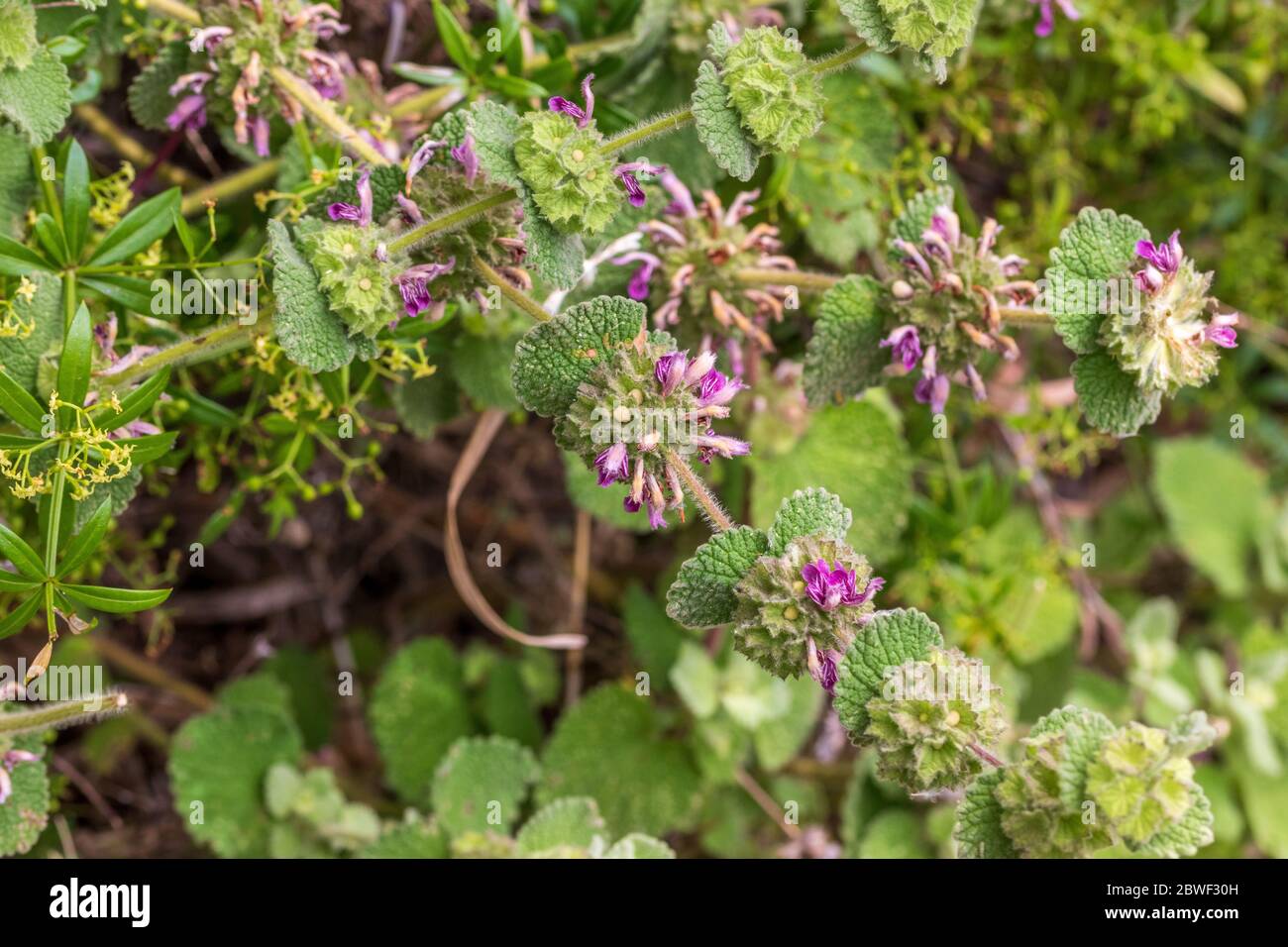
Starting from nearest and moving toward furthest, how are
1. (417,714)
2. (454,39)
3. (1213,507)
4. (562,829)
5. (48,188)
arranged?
(48,188), (454,39), (562,829), (417,714), (1213,507)

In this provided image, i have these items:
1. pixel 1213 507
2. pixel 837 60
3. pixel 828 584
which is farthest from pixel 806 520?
pixel 1213 507

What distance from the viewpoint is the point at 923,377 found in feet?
3.67

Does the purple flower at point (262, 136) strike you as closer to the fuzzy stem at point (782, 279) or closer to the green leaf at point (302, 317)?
the green leaf at point (302, 317)

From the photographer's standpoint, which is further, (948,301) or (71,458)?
(948,301)

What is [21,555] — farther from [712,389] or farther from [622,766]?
[622,766]

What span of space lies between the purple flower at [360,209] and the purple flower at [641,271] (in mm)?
306

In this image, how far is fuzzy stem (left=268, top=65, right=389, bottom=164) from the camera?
3.56 feet

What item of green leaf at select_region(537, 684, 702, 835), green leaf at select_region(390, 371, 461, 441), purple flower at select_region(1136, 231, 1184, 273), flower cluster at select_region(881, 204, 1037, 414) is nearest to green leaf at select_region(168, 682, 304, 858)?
green leaf at select_region(537, 684, 702, 835)

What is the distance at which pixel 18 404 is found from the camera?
98cm

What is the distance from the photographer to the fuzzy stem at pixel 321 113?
1.08m

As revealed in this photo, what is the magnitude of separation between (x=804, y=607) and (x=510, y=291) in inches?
14.7

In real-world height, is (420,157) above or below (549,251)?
above
